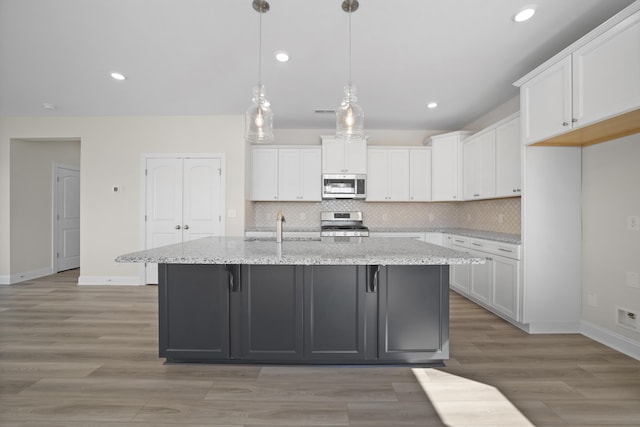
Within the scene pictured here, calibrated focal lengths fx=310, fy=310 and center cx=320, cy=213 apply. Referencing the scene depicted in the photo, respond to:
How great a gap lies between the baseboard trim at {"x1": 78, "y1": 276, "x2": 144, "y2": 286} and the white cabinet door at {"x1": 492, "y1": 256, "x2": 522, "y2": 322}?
5019 mm

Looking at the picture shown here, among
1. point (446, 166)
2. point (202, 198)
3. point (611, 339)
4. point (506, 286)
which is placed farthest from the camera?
point (446, 166)

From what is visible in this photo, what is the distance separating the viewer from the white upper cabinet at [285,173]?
5.21 metres

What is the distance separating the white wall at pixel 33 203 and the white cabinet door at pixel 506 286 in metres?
7.09

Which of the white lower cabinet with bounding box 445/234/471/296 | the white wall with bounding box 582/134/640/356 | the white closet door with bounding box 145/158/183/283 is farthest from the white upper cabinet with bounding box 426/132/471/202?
the white closet door with bounding box 145/158/183/283

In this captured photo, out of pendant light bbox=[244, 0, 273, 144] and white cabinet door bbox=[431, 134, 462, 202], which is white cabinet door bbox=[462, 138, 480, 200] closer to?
white cabinet door bbox=[431, 134, 462, 202]

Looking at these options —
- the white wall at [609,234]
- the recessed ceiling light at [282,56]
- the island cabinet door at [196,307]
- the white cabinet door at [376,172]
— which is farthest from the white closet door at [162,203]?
the white wall at [609,234]

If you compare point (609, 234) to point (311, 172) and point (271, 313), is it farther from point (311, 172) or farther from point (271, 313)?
point (311, 172)

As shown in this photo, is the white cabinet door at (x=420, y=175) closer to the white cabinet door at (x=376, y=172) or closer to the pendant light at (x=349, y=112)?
the white cabinet door at (x=376, y=172)

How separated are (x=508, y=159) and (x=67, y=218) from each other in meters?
7.59

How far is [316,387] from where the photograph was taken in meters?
2.08

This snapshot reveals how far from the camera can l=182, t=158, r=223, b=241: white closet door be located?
4867 mm

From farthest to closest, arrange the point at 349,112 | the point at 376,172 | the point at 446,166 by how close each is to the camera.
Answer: the point at 376,172 < the point at 446,166 < the point at 349,112

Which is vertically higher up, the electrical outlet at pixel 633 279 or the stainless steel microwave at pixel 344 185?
the stainless steel microwave at pixel 344 185

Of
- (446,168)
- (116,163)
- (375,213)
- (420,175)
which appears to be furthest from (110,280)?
(446,168)
